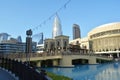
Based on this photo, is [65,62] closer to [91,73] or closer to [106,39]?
[91,73]

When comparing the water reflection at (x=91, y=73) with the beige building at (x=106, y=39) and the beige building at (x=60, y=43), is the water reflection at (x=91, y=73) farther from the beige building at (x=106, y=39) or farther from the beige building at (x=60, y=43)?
the beige building at (x=106, y=39)

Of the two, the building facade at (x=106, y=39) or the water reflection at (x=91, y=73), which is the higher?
the building facade at (x=106, y=39)

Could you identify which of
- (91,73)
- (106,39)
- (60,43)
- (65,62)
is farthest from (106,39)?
(91,73)

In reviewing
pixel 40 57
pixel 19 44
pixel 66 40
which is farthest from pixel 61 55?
pixel 19 44

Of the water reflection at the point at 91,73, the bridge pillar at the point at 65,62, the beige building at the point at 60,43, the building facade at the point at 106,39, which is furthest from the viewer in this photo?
the building facade at the point at 106,39

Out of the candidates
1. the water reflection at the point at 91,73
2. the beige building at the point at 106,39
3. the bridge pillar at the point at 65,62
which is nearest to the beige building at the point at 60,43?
the beige building at the point at 106,39

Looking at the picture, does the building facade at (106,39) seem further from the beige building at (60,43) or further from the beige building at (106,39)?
the beige building at (60,43)

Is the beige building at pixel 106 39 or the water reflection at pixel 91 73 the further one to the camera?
the beige building at pixel 106 39

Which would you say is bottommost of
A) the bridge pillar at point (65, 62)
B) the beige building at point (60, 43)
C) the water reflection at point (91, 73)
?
the water reflection at point (91, 73)

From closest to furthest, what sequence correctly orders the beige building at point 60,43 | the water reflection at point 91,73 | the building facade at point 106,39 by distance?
the water reflection at point 91,73, the beige building at point 60,43, the building facade at point 106,39

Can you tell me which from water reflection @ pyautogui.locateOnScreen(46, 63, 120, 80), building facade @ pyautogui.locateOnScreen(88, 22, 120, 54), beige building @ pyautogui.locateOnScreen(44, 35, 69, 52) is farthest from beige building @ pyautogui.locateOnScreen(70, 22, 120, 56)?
water reflection @ pyautogui.locateOnScreen(46, 63, 120, 80)

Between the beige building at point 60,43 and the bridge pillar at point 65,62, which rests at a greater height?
the beige building at point 60,43

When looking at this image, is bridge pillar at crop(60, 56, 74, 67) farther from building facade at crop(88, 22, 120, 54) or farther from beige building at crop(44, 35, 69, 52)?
building facade at crop(88, 22, 120, 54)

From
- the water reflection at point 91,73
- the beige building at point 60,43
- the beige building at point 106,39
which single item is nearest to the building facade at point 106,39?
the beige building at point 106,39
